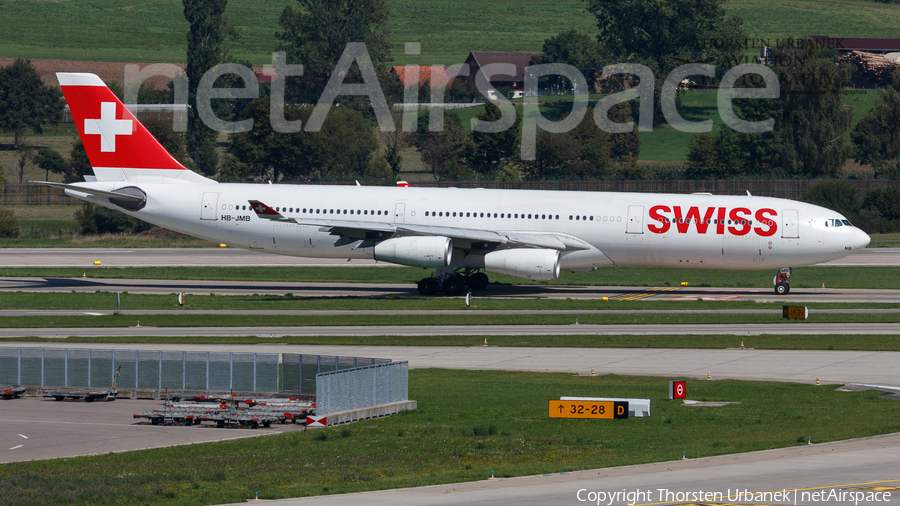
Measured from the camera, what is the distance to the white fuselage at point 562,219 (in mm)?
53500

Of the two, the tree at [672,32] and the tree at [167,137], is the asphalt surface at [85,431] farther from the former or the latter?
the tree at [672,32]

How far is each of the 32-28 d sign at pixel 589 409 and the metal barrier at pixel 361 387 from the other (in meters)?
4.49

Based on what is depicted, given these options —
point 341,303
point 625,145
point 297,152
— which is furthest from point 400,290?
point 625,145

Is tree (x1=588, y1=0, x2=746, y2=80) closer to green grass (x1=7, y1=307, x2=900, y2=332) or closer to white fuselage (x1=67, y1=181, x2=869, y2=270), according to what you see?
white fuselage (x1=67, y1=181, x2=869, y2=270)

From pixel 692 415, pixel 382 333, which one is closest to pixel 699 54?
pixel 382 333

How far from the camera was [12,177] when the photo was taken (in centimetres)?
14050

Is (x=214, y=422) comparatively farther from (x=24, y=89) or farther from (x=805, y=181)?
(x=24, y=89)

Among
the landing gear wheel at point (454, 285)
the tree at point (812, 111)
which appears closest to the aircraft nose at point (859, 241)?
the landing gear wheel at point (454, 285)

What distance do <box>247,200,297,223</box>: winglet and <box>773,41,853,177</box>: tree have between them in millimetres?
89380

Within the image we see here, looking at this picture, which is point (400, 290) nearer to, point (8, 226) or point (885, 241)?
point (885, 241)

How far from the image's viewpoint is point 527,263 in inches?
2077

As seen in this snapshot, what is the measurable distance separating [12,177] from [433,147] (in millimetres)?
59081

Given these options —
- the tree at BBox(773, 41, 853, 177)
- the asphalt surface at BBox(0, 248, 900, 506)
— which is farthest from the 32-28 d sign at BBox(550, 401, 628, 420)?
the tree at BBox(773, 41, 853, 177)

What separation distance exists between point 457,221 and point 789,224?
57.6ft
